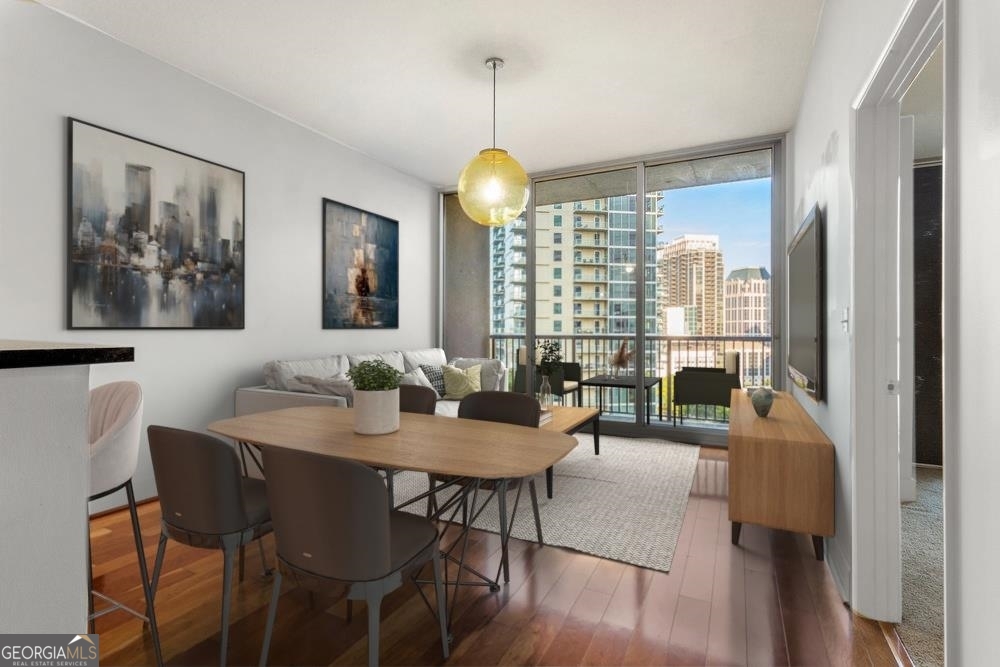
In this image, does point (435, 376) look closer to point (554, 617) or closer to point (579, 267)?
point (579, 267)

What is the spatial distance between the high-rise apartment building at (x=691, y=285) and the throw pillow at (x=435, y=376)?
230 cm

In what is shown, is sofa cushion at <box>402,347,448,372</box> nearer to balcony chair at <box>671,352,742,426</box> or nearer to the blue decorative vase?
balcony chair at <box>671,352,742,426</box>

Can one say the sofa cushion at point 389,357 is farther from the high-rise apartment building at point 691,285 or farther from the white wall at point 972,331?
the white wall at point 972,331

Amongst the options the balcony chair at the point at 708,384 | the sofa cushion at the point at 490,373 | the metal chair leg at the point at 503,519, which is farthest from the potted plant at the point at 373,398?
the balcony chair at the point at 708,384

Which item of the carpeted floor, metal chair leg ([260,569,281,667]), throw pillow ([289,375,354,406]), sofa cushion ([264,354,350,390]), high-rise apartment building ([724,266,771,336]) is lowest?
the carpeted floor

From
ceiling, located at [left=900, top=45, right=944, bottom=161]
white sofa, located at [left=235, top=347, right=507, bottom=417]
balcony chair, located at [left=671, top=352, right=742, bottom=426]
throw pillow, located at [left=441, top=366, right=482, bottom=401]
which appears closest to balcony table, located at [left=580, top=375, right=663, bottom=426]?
balcony chair, located at [left=671, top=352, right=742, bottom=426]

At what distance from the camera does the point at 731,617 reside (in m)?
1.94

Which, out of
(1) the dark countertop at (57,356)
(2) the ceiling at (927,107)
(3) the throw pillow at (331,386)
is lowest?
(3) the throw pillow at (331,386)

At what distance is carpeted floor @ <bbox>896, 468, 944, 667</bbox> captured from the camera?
176 centimetres

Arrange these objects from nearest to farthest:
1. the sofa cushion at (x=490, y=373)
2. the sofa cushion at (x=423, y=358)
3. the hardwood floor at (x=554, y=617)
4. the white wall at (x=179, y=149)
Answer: the hardwood floor at (x=554, y=617)
the white wall at (x=179, y=149)
the sofa cushion at (x=423, y=358)
the sofa cushion at (x=490, y=373)

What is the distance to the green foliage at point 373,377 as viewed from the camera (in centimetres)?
203

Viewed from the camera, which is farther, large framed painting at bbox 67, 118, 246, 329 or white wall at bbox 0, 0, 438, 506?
large framed painting at bbox 67, 118, 246, 329

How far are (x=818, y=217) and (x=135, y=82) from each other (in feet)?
13.4

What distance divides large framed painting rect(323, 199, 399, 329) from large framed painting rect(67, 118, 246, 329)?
896 mm
